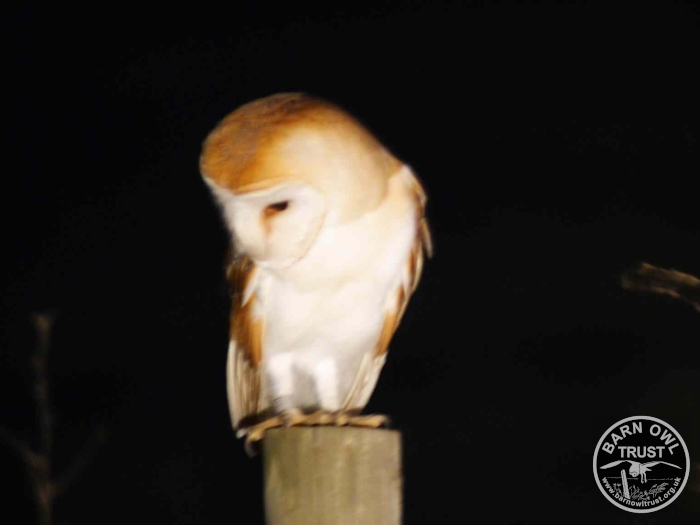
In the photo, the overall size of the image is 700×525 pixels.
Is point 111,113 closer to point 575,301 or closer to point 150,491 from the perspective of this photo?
point 150,491

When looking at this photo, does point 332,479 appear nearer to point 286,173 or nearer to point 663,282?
point 286,173

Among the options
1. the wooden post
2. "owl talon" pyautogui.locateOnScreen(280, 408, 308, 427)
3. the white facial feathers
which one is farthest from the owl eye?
the wooden post

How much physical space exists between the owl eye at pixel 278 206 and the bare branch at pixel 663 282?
865 mm

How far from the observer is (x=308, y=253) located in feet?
5.04

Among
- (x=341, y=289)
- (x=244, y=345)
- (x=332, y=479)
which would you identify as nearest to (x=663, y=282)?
(x=341, y=289)

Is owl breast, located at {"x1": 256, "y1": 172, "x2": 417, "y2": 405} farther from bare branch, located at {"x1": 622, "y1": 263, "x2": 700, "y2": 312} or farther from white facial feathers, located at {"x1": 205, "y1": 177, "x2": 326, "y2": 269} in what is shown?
bare branch, located at {"x1": 622, "y1": 263, "x2": 700, "y2": 312}

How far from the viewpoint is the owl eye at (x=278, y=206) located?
1481mm

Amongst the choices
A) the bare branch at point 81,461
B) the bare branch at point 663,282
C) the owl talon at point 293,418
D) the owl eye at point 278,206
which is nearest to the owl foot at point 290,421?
the owl talon at point 293,418

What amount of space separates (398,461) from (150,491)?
0.89 m

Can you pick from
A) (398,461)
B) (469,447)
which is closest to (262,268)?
(398,461)

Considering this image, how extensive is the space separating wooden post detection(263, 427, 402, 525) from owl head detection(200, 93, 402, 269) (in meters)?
0.40

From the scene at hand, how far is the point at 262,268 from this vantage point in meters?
1.61

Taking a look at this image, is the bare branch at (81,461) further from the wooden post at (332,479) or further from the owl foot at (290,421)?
the wooden post at (332,479)

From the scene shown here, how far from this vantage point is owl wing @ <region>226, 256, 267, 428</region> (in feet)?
5.45
